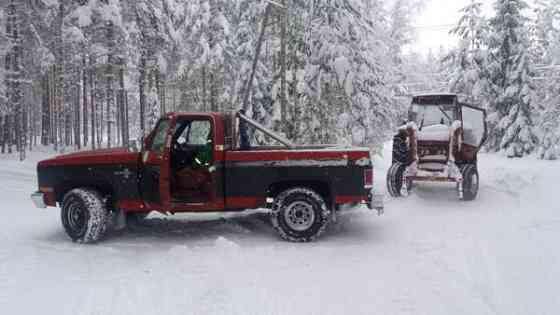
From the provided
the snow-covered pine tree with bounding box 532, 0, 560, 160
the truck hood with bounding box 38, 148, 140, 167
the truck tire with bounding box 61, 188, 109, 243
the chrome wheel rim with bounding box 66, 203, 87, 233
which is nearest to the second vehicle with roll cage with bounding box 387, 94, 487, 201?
the truck hood with bounding box 38, 148, 140, 167

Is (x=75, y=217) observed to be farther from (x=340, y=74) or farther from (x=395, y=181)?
(x=340, y=74)

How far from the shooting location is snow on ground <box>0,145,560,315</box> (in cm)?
474

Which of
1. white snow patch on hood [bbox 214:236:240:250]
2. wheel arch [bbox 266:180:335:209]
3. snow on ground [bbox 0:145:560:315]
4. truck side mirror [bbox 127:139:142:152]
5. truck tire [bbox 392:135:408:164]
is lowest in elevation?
snow on ground [bbox 0:145:560:315]

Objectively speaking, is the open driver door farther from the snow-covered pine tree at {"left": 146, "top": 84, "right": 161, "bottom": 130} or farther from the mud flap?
the snow-covered pine tree at {"left": 146, "top": 84, "right": 161, "bottom": 130}

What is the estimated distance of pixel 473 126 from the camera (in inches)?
511

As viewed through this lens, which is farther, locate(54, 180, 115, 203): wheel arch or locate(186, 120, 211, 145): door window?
locate(186, 120, 211, 145): door window

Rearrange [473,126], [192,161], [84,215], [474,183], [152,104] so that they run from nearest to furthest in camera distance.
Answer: [84,215] < [192,161] < [474,183] < [473,126] < [152,104]

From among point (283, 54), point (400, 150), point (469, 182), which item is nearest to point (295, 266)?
point (469, 182)

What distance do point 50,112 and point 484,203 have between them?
3092cm

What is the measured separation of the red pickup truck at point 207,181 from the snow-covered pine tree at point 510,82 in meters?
19.5

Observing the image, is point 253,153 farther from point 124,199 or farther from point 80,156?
point 80,156

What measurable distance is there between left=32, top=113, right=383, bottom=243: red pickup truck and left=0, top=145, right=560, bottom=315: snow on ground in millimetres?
508

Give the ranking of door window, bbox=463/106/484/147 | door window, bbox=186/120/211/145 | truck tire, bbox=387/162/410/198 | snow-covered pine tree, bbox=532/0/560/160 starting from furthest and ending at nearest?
snow-covered pine tree, bbox=532/0/560/160
door window, bbox=463/106/484/147
truck tire, bbox=387/162/410/198
door window, bbox=186/120/211/145

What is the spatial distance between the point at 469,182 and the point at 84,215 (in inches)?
337
